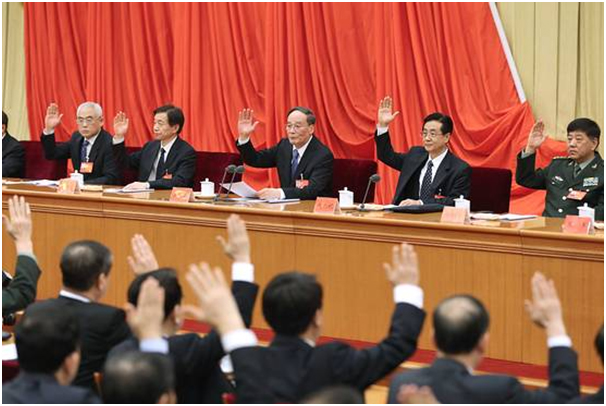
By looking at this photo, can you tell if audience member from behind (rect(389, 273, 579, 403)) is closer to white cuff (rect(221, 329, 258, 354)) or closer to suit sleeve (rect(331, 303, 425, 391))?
suit sleeve (rect(331, 303, 425, 391))

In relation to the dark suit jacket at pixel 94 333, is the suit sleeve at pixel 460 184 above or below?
above

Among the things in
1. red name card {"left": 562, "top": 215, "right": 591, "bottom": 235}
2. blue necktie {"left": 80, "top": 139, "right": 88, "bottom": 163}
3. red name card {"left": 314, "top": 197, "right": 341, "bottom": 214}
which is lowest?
red name card {"left": 562, "top": 215, "right": 591, "bottom": 235}

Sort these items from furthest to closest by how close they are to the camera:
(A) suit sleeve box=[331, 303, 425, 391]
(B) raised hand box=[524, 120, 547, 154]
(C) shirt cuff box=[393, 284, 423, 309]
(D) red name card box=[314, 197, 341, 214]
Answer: (B) raised hand box=[524, 120, 547, 154]
(D) red name card box=[314, 197, 341, 214]
(C) shirt cuff box=[393, 284, 423, 309]
(A) suit sleeve box=[331, 303, 425, 391]

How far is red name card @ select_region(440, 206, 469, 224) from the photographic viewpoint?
Answer: 4.50 m

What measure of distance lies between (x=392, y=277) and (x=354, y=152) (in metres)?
5.40

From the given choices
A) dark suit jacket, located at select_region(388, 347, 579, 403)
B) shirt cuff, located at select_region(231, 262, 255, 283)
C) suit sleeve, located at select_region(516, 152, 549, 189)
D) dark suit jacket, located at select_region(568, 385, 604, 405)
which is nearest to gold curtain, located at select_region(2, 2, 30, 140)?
suit sleeve, located at select_region(516, 152, 549, 189)

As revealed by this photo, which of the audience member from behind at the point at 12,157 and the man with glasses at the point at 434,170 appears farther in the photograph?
the audience member from behind at the point at 12,157

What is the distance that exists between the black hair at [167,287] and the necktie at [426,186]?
302cm

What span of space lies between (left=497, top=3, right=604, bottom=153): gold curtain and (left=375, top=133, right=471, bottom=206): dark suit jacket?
1466 mm

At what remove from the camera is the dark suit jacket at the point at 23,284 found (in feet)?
10.6

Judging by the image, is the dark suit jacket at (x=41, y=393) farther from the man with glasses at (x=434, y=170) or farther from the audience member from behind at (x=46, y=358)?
the man with glasses at (x=434, y=170)

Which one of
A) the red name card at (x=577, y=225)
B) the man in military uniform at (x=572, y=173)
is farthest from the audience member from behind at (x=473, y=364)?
the man in military uniform at (x=572, y=173)

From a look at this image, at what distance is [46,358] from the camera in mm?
2420

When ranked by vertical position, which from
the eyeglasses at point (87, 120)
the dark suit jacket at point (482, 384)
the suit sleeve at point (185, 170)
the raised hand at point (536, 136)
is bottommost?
the dark suit jacket at point (482, 384)
